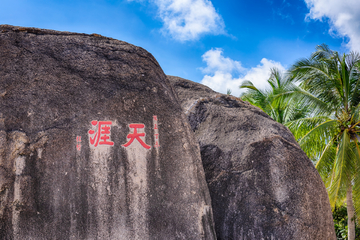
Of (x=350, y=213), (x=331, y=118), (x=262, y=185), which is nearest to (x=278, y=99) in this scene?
(x=331, y=118)

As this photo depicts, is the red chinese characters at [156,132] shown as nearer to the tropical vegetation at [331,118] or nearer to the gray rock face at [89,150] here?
the gray rock face at [89,150]

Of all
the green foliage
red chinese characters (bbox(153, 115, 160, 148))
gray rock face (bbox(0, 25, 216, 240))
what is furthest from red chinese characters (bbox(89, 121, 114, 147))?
the green foliage

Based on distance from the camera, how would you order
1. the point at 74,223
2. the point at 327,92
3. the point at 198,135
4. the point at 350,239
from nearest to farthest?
1. the point at 74,223
2. the point at 198,135
3. the point at 350,239
4. the point at 327,92

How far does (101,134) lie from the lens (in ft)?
9.91

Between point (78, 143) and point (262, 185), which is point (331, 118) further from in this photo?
point (78, 143)

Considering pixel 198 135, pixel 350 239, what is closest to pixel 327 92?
pixel 350 239

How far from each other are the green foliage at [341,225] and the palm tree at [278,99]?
401cm

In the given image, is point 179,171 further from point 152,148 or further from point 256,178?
point 256,178

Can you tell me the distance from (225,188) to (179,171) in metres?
0.82

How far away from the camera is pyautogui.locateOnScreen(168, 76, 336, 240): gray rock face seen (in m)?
3.36

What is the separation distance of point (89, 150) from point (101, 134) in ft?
0.63

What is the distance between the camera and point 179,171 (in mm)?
3100

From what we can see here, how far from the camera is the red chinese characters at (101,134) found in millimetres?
3004

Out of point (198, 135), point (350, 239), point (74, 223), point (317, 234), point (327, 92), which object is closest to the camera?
point (74, 223)
